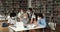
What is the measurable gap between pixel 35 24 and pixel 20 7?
222cm

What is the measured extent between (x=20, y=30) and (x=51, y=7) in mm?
1750

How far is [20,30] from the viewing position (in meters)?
3.45

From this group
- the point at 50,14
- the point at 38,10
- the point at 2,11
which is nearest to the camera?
the point at 50,14

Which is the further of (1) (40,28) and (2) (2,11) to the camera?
(2) (2,11)

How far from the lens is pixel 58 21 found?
14.3ft

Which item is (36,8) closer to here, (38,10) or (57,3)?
(38,10)

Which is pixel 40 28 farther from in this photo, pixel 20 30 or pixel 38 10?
pixel 38 10

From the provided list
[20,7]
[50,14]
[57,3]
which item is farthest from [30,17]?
[20,7]

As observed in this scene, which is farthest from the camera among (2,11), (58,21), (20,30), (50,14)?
(2,11)

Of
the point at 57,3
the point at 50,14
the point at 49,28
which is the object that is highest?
the point at 57,3

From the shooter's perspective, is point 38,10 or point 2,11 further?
point 2,11

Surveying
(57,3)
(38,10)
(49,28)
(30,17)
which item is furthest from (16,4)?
(49,28)

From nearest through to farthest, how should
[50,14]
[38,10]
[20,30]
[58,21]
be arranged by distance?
[20,30], [58,21], [50,14], [38,10]

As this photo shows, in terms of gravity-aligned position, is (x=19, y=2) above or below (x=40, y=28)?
above
